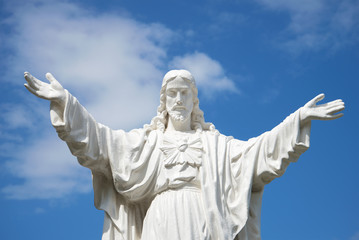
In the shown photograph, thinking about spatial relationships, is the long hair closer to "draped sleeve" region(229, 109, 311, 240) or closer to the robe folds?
the robe folds

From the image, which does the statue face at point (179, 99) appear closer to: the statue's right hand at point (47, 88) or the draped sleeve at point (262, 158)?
the draped sleeve at point (262, 158)

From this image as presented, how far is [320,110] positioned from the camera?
10.6m

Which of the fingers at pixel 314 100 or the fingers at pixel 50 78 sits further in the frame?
the fingers at pixel 314 100

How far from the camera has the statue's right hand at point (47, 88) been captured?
396 inches

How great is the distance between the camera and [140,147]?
1102 centimetres

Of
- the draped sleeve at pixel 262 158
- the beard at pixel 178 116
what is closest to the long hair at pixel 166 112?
the beard at pixel 178 116

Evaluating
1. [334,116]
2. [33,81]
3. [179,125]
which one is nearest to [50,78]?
[33,81]

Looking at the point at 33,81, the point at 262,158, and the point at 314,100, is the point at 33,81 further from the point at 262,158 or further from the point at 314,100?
the point at 314,100

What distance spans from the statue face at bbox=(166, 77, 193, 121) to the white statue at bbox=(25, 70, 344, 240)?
0.06ft

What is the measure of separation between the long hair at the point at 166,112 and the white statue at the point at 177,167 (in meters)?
0.03

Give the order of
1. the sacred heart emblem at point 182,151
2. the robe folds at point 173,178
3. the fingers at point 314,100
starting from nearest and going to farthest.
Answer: the robe folds at point 173,178 < the fingers at point 314,100 < the sacred heart emblem at point 182,151

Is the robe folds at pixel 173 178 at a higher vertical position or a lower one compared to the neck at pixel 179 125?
lower

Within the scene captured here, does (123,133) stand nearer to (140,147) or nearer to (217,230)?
(140,147)

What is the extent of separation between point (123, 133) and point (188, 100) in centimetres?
136
